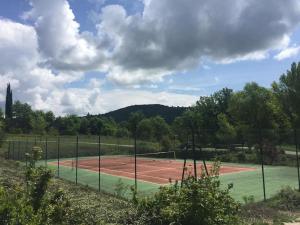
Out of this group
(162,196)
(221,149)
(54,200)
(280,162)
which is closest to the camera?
(54,200)

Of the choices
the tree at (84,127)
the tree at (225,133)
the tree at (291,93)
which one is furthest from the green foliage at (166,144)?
the tree at (84,127)

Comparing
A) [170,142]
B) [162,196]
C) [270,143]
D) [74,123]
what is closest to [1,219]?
[162,196]

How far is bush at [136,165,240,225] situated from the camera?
310 inches

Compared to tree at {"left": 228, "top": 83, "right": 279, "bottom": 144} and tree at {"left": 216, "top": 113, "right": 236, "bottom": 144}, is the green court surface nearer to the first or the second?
tree at {"left": 216, "top": 113, "right": 236, "bottom": 144}

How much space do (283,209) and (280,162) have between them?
69.8 feet

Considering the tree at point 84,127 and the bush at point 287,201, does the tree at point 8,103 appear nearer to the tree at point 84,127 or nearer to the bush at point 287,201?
the tree at point 84,127

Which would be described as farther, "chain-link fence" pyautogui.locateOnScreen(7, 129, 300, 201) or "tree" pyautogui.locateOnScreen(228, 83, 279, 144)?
"tree" pyautogui.locateOnScreen(228, 83, 279, 144)

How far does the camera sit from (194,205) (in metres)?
7.91

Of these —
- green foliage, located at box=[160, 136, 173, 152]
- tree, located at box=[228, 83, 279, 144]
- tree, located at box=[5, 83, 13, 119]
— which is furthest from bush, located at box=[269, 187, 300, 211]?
tree, located at box=[5, 83, 13, 119]

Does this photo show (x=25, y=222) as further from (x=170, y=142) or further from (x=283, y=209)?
(x=170, y=142)

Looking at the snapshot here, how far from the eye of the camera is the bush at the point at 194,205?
786 centimetres

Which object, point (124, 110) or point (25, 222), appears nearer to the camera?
point (25, 222)

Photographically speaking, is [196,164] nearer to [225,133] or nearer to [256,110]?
[225,133]

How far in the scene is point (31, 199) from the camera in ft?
24.7
